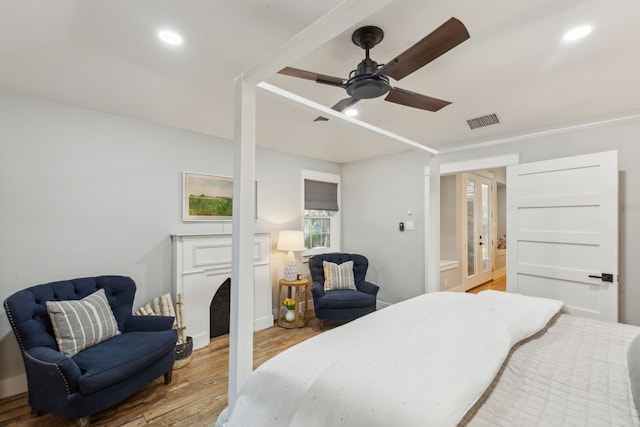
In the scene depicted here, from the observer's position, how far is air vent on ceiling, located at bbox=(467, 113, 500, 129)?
293 cm

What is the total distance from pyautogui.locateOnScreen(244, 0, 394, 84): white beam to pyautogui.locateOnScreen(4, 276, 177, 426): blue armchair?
2.08 metres

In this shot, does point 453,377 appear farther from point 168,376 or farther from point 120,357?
point 168,376

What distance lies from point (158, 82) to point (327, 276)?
2889 mm

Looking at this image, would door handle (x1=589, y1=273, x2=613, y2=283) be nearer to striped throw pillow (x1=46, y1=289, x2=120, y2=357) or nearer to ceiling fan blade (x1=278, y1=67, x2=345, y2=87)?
ceiling fan blade (x1=278, y1=67, x2=345, y2=87)

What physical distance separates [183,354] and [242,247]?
201 centimetres

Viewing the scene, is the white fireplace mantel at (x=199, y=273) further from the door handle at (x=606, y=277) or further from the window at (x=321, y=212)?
the door handle at (x=606, y=277)

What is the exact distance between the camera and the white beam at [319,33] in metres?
1.00

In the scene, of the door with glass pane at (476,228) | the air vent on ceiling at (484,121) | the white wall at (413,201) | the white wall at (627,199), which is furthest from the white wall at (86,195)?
the door with glass pane at (476,228)

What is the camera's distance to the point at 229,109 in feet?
9.19

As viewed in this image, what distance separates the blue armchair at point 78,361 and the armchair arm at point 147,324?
34 mm

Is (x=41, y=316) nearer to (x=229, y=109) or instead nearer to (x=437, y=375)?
(x=229, y=109)

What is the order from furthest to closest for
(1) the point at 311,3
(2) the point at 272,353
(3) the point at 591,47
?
1. (2) the point at 272,353
2. (3) the point at 591,47
3. (1) the point at 311,3

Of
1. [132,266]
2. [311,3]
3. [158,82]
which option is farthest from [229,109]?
[132,266]

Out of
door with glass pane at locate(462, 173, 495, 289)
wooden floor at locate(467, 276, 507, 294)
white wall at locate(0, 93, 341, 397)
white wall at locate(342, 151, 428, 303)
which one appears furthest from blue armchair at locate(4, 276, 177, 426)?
wooden floor at locate(467, 276, 507, 294)
